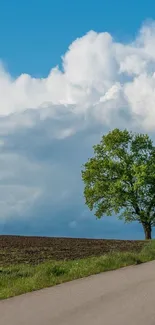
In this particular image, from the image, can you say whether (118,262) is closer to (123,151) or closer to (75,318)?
(75,318)

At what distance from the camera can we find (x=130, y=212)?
5997 centimetres

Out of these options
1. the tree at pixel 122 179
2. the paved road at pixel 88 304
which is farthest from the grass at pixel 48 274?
the tree at pixel 122 179

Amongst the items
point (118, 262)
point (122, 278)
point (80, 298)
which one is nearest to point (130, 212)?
point (118, 262)

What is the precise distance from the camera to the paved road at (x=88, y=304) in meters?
11.6

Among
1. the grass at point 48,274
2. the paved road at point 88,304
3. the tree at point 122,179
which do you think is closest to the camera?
the paved road at point 88,304

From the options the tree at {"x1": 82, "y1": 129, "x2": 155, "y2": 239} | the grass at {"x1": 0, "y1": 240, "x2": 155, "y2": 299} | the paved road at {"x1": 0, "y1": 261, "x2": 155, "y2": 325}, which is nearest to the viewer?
the paved road at {"x1": 0, "y1": 261, "x2": 155, "y2": 325}

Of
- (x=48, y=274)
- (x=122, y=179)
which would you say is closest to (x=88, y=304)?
(x=48, y=274)

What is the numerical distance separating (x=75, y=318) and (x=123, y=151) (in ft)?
163

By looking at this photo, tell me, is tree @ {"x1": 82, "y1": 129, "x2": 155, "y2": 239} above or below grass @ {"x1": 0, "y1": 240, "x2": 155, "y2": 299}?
above

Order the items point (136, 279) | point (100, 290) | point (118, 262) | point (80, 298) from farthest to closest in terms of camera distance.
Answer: point (118, 262) < point (136, 279) < point (100, 290) < point (80, 298)

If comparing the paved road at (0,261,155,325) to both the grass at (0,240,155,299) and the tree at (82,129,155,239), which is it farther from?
the tree at (82,129,155,239)

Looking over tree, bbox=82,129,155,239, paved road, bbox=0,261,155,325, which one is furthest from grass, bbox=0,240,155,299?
tree, bbox=82,129,155,239

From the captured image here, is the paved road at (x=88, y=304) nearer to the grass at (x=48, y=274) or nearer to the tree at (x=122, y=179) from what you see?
the grass at (x=48, y=274)

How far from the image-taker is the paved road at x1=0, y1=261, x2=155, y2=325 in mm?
11562
